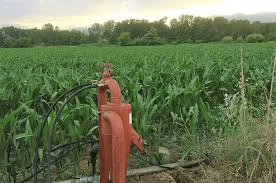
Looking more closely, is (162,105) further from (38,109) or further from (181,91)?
(38,109)

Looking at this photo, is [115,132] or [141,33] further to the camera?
[141,33]

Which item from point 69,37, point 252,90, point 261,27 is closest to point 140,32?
point 69,37

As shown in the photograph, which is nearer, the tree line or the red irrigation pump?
the red irrigation pump

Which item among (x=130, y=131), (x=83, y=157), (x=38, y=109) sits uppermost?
(x=130, y=131)

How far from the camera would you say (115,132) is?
2.07 metres

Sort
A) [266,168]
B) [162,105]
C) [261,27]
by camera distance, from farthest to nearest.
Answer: [261,27] → [162,105] → [266,168]

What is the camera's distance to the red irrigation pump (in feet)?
6.83

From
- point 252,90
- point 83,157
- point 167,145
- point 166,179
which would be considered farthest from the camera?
point 252,90

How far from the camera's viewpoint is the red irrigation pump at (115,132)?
208 cm

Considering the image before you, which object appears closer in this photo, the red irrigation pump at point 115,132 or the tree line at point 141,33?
the red irrigation pump at point 115,132

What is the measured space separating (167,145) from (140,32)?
248ft

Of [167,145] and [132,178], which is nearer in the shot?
[132,178]

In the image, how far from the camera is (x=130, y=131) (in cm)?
221

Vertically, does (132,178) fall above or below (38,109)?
below
